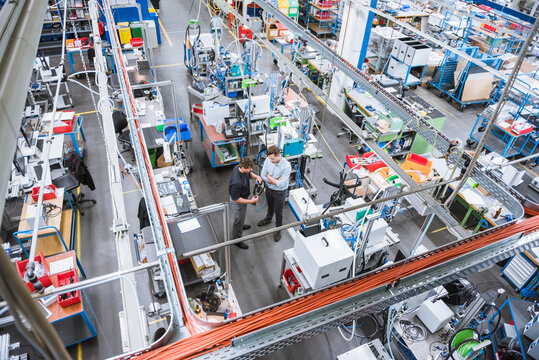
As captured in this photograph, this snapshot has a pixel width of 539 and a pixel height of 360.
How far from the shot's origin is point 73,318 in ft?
15.2

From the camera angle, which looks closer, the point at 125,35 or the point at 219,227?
the point at 219,227

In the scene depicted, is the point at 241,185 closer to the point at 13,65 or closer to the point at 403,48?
the point at 13,65

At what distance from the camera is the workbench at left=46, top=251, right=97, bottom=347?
4.30 meters

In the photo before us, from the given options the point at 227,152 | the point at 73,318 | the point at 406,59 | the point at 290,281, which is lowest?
the point at 73,318

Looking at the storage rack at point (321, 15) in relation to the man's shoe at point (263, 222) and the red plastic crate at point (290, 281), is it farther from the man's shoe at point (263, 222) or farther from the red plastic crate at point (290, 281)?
the red plastic crate at point (290, 281)

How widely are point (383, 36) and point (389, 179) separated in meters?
6.67

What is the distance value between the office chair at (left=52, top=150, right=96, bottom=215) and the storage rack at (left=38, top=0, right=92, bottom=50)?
22.7 ft

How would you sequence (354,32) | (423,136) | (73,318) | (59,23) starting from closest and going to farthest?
(423,136) < (73,318) < (354,32) < (59,23)

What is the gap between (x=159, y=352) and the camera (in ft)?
6.14

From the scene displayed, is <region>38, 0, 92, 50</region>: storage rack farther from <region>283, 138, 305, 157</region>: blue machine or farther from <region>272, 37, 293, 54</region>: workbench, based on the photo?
<region>283, 138, 305, 157</region>: blue machine

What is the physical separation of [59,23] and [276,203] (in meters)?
10.2

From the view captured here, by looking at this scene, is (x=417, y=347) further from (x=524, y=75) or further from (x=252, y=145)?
(x=524, y=75)

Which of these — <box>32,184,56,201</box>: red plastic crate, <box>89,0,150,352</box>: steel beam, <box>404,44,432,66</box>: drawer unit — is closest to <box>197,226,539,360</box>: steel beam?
<box>89,0,150,352</box>: steel beam

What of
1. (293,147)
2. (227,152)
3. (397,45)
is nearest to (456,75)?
(397,45)
